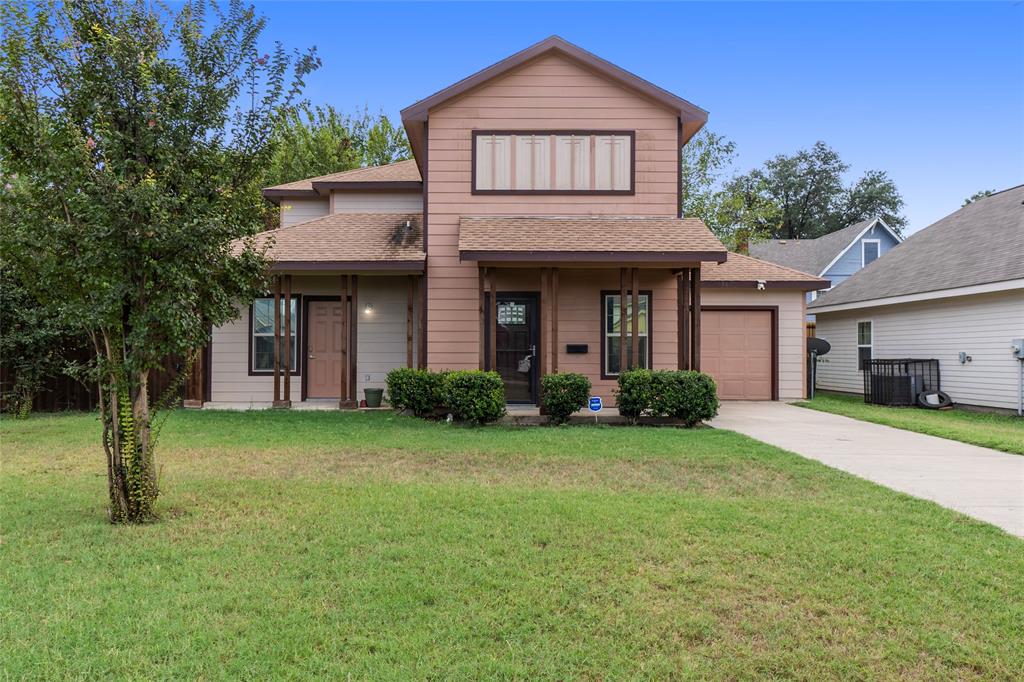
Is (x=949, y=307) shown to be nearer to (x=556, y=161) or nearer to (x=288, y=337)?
(x=556, y=161)

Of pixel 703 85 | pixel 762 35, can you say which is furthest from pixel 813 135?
pixel 762 35

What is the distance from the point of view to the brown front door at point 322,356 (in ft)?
39.5

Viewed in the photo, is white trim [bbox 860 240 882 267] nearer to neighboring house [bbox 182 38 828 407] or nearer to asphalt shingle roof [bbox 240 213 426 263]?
neighboring house [bbox 182 38 828 407]

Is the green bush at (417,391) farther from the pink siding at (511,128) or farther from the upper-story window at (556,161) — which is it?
the upper-story window at (556,161)

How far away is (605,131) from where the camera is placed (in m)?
10.8

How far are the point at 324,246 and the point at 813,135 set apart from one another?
4125cm

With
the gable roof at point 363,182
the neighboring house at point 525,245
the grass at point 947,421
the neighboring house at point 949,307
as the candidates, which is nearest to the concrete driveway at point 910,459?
the grass at point 947,421

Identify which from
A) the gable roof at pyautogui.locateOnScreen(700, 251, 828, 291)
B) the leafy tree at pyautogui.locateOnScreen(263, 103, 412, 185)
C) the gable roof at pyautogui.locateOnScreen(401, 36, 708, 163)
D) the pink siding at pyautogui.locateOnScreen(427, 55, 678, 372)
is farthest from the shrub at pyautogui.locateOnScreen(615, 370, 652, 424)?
the leafy tree at pyautogui.locateOnScreen(263, 103, 412, 185)

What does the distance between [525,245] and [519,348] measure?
223 centimetres

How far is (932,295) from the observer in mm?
12641

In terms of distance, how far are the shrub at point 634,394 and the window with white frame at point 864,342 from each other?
920cm

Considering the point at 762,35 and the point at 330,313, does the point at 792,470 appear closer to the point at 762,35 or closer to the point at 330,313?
the point at 330,313

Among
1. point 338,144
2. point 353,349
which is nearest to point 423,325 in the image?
point 353,349

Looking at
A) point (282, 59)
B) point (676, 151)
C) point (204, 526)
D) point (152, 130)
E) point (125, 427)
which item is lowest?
point (204, 526)
